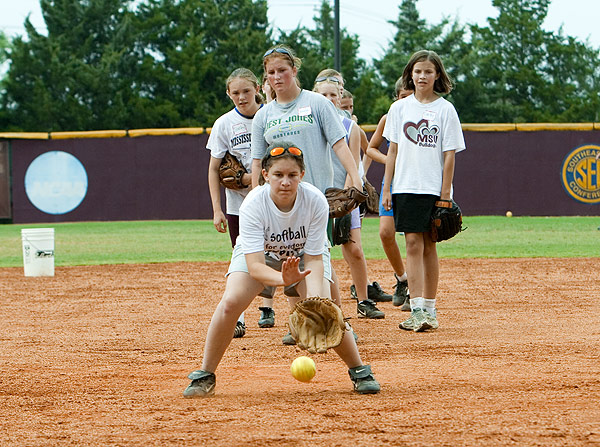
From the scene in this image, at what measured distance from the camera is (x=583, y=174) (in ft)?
68.0

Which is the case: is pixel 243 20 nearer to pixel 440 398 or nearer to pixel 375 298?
pixel 375 298

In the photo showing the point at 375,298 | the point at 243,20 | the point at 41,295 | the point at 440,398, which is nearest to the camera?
the point at 440,398

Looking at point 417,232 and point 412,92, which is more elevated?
point 412,92

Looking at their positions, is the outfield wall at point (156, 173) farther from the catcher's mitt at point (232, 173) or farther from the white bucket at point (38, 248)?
the catcher's mitt at point (232, 173)

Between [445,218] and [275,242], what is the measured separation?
6.84 ft

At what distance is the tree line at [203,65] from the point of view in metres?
40.5

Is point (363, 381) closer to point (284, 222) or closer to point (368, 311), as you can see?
point (284, 222)

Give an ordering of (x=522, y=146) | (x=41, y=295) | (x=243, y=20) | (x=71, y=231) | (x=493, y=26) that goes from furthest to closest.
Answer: (x=493, y=26)
(x=243, y=20)
(x=522, y=146)
(x=71, y=231)
(x=41, y=295)

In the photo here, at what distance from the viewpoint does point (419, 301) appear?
6.09 meters

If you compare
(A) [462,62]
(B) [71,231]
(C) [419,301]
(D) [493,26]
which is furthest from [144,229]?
(D) [493,26]

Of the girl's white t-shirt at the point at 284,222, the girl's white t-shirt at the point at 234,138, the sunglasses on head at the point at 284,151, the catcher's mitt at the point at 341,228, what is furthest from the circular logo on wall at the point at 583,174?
the sunglasses on head at the point at 284,151

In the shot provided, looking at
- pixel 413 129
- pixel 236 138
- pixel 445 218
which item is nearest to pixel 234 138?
pixel 236 138

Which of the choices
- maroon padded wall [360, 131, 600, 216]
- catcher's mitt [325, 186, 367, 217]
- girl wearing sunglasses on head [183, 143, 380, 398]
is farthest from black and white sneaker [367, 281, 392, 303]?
maroon padded wall [360, 131, 600, 216]

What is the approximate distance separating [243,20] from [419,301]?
1591 inches
